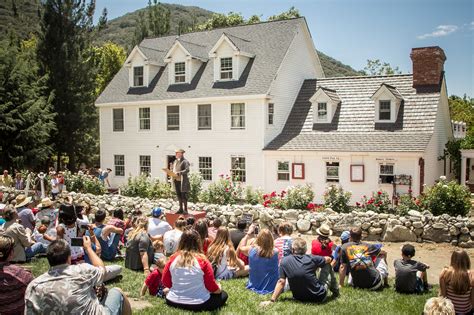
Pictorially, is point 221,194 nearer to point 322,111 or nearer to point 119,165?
point 322,111

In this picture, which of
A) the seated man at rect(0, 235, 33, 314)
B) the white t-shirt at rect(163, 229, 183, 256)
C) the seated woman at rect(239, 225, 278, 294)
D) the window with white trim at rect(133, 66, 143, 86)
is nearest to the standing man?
the white t-shirt at rect(163, 229, 183, 256)

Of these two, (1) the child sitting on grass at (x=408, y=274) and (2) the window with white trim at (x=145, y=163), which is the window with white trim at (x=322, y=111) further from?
(1) the child sitting on grass at (x=408, y=274)

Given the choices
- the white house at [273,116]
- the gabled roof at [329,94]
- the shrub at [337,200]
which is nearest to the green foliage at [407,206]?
the shrub at [337,200]

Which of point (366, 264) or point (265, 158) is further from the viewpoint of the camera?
point (265, 158)

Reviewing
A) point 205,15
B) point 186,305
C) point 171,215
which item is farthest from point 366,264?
point 205,15

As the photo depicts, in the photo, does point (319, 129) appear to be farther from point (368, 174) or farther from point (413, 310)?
point (413, 310)

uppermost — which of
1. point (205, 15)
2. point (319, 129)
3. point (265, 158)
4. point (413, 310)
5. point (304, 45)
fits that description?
point (205, 15)

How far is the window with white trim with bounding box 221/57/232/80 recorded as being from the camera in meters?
26.5

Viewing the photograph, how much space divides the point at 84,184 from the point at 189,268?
18.4 meters

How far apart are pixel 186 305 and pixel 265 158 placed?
18.0m

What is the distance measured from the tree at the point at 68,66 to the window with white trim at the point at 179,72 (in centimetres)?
955

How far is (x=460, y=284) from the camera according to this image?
654 cm

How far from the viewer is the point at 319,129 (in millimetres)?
24969

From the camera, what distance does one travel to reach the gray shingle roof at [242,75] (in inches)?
1002
